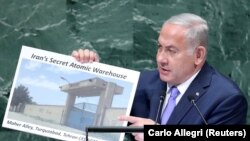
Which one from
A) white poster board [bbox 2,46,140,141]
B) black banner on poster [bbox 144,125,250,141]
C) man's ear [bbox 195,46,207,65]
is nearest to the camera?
black banner on poster [bbox 144,125,250,141]

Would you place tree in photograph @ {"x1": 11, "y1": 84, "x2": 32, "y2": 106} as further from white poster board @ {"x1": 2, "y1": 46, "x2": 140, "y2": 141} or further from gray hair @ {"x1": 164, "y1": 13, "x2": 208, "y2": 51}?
gray hair @ {"x1": 164, "y1": 13, "x2": 208, "y2": 51}

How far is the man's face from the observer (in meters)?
2.25

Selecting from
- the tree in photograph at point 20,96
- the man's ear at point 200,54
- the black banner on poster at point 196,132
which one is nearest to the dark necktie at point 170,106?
the man's ear at point 200,54

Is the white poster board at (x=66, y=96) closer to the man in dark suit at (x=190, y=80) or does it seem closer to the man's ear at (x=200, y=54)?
the man in dark suit at (x=190, y=80)

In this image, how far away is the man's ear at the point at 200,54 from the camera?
233cm

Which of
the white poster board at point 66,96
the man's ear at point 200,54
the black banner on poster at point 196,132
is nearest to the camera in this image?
the black banner on poster at point 196,132

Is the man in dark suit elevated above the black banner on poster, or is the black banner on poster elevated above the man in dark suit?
the man in dark suit

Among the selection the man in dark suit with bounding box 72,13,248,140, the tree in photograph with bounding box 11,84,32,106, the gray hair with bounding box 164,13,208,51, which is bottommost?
the tree in photograph with bounding box 11,84,32,106

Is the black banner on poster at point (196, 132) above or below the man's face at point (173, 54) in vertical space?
below

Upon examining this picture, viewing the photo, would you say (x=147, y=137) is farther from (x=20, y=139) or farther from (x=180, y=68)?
(x=20, y=139)

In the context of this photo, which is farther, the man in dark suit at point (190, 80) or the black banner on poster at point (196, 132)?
the man in dark suit at point (190, 80)

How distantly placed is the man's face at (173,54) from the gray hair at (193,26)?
2 cm

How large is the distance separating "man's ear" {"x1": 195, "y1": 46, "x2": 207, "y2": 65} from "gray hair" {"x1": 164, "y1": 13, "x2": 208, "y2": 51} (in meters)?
0.02

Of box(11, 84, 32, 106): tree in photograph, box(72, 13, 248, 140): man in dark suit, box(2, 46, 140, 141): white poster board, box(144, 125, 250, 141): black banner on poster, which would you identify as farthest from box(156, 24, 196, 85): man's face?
box(144, 125, 250, 141): black banner on poster
